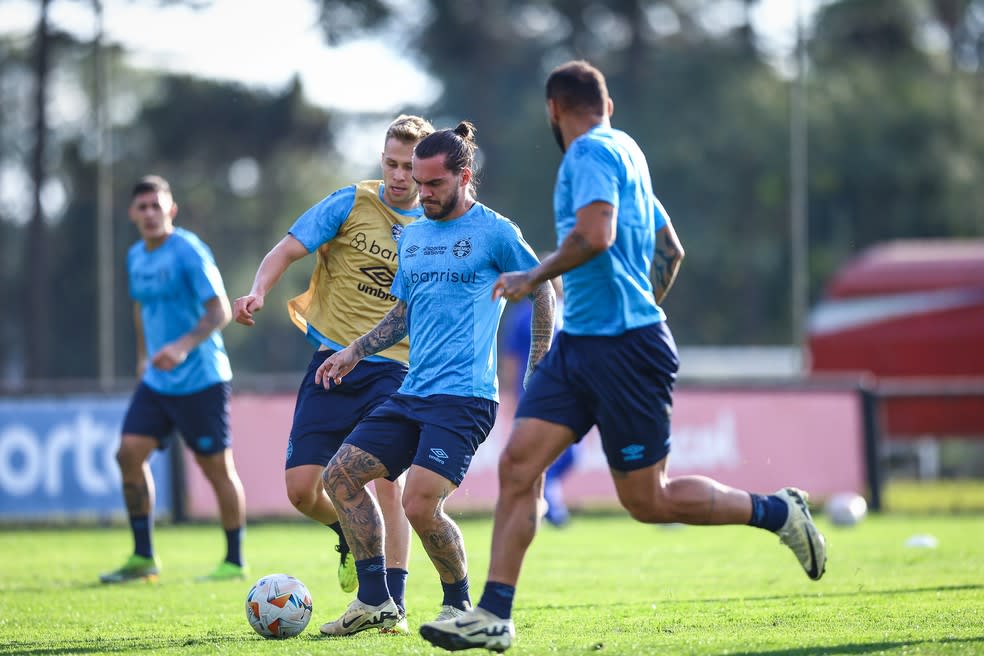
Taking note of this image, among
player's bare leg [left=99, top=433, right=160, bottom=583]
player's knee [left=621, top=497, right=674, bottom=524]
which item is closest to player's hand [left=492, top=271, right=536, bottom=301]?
player's knee [left=621, top=497, right=674, bottom=524]

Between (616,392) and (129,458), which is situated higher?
(616,392)

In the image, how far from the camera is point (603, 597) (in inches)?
348

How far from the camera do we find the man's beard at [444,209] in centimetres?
682

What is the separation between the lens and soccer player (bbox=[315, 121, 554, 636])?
6.76 meters

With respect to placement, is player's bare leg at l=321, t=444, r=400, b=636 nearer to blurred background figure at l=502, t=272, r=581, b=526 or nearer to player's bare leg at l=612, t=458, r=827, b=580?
player's bare leg at l=612, t=458, r=827, b=580

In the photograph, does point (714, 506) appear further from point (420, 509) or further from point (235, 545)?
point (235, 545)

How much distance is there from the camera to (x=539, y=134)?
4259cm

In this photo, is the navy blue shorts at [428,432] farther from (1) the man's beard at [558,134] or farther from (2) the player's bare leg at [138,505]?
(2) the player's bare leg at [138,505]

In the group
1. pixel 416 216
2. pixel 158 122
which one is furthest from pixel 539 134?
pixel 416 216

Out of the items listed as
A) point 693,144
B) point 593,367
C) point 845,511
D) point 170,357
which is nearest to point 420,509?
point 593,367

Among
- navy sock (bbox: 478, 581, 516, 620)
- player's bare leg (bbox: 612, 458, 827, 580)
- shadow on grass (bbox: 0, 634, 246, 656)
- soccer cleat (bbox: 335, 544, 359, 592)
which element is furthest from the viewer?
soccer cleat (bbox: 335, 544, 359, 592)

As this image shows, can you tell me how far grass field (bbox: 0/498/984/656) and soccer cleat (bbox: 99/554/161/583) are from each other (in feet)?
0.49

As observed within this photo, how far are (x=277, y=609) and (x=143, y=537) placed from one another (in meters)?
3.60

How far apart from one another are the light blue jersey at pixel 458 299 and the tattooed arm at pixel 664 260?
0.58 meters
